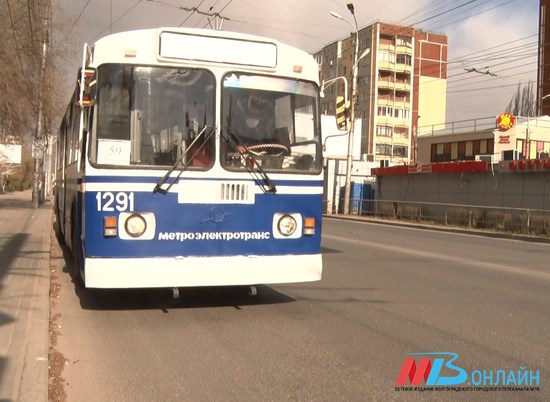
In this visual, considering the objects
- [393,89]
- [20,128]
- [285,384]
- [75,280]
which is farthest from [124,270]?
[393,89]

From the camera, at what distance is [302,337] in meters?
5.95

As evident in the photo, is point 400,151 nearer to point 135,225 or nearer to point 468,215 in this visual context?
point 468,215

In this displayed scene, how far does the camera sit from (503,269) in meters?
11.3

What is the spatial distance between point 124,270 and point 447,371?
347 centimetres

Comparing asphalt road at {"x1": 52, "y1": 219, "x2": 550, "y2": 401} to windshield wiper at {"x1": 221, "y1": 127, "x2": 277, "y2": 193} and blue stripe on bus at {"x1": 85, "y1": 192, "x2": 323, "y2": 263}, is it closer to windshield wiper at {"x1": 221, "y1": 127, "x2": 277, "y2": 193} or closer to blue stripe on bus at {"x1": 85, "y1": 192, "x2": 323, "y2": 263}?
blue stripe on bus at {"x1": 85, "y1": 192, "x2": 323, "y2": 263}

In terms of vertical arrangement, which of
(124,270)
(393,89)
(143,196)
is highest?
(393,89)

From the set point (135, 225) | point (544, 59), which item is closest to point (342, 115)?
point (135, 225)

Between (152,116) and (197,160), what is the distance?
0.70 m

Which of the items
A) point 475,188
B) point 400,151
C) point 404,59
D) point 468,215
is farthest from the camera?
point 400,151

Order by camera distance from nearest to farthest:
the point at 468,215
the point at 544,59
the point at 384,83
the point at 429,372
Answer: the point at 429,372
the point at 468,215
the point at 544,59
the point at 384,83

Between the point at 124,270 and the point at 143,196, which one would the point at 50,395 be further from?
the point at 143,196

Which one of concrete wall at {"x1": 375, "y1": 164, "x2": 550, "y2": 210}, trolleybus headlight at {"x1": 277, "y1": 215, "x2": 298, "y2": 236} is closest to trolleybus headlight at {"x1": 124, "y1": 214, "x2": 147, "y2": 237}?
trolleybus headlight at {"x1": 277, "y1": 215, "x2": 298, "y2": 236}

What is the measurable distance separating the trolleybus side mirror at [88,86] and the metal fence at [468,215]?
18.0m

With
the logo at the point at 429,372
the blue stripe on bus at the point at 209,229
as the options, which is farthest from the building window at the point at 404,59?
the logo at the point at 429,372
